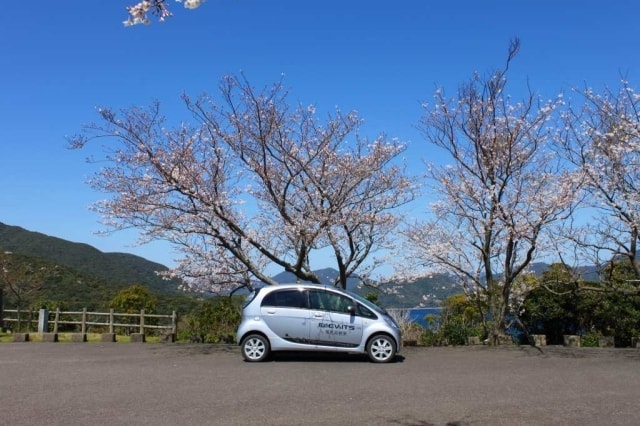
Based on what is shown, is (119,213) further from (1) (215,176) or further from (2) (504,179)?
(2) (504,179)

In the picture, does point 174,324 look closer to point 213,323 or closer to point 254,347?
point 213,323

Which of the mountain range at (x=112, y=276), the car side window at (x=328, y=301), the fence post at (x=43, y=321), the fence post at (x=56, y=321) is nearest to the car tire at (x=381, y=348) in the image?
the car side window at (x=328, y=301)

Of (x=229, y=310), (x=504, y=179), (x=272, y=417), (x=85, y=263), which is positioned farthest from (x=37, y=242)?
(x=272, y=417)

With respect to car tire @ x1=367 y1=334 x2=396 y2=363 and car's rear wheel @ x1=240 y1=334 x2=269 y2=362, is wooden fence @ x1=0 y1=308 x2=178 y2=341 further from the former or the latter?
car tire @ x1=367 y1=334 x2=396 y2=363

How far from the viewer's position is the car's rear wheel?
12234 mm

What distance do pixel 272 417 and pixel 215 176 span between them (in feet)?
30.4

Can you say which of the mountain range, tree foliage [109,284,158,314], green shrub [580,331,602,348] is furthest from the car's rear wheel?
tree foliage [109,284,158,314]

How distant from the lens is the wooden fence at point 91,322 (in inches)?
763

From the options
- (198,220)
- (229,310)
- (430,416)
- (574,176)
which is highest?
(574,176)

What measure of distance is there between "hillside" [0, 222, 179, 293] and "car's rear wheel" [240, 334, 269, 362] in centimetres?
3620

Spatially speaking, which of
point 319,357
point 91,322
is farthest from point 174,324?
point 319,357

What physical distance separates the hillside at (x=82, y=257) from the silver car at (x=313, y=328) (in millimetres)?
36298

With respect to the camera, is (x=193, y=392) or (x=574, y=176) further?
(x=574, y=176)

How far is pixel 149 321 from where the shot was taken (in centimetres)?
2188
